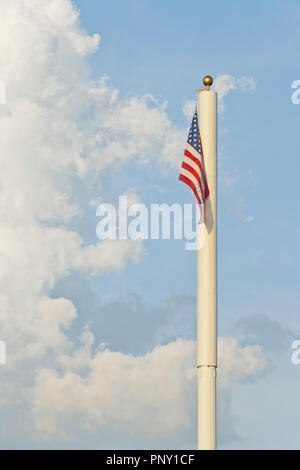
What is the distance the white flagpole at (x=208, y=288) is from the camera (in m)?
47.7

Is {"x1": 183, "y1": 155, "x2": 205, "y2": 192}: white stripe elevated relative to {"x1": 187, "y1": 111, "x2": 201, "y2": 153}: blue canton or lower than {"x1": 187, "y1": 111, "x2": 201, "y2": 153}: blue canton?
lower

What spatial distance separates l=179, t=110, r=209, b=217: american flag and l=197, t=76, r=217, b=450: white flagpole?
82 cm

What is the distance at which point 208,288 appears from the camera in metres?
49.0

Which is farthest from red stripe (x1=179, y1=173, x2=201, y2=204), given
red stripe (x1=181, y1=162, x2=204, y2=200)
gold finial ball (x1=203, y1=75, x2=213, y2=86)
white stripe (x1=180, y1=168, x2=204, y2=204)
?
gold finial ball (x1=203, y1=75, x2=213, y2=86)

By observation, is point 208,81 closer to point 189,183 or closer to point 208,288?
point 189,183

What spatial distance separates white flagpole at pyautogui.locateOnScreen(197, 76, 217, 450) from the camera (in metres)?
47.7

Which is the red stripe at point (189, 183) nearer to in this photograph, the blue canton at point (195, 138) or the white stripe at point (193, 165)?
the white stripe at point (193, 165)

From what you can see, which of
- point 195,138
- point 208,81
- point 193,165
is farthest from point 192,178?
point 208,81

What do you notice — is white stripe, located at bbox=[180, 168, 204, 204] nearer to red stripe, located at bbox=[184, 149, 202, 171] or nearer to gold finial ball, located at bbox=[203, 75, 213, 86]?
red stripe, located at bbox=[184, 149, 202, 171]
